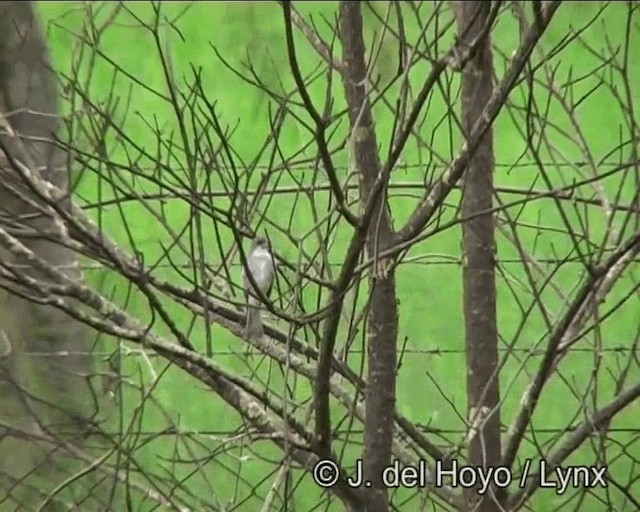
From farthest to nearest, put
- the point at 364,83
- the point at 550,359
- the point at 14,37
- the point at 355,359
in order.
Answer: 1. the point at 355,359
2. the point at 14,37
3. the point at 550,359
4. the point at 364,83

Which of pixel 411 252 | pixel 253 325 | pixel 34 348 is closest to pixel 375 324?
pixel 253 325

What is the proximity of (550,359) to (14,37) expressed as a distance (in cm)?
95

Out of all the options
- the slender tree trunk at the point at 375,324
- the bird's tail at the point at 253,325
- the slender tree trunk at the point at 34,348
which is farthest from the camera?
the slender tree trunk at the point at 34,348

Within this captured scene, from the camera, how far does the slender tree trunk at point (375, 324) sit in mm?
1122

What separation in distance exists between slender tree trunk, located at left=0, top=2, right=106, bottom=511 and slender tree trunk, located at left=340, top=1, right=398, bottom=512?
47cm

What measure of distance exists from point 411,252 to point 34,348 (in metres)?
0.72

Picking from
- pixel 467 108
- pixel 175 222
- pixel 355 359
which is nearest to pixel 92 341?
pixel 175 222

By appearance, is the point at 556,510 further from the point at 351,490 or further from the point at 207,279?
the point at 207,279

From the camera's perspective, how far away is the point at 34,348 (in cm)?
165

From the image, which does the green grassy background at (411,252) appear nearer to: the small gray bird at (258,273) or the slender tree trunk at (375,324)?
the small gray bird at (258,273)

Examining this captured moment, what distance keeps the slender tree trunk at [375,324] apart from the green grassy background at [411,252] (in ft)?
1.42

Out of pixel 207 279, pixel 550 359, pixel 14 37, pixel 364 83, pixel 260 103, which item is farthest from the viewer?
pixel 260 103

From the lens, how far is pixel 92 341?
5.65 ft

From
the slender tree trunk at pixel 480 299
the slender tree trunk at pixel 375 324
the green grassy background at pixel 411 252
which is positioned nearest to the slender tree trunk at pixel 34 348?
the green grassy background at pixel 411 252
